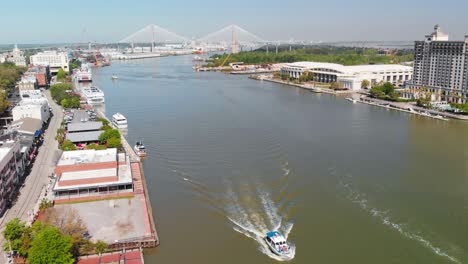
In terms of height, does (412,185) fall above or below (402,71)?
below

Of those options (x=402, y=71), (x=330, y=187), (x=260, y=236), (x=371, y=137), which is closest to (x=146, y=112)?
(x=371, y=137)

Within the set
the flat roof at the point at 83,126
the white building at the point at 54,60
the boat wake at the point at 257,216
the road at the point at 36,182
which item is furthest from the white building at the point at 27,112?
the white building at the point at 54,60

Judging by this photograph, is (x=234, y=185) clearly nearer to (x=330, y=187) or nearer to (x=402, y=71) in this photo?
(x=330, y=187)

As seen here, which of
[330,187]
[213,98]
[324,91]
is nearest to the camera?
[330,187]

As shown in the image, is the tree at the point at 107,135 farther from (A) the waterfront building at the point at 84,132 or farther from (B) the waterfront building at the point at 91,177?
(B) the waterfront building at the point at 91,177

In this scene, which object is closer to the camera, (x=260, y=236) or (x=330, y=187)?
(x=260, y=236)

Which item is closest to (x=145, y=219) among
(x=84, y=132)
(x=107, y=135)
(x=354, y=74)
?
(x=107, y=135)

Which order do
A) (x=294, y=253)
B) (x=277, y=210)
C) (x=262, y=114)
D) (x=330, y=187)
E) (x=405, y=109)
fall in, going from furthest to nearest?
(x=405, y=109) < (x=262, y=114) < (x=330, y=187) < (x=277, y=210) < (x=294, y=253)

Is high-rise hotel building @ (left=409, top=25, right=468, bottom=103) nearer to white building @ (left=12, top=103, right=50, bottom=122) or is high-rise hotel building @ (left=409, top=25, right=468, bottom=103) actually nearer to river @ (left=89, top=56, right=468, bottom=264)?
river @ (left=89, top=56, right=468, bottom=264)
